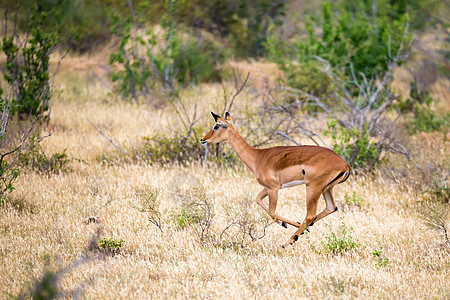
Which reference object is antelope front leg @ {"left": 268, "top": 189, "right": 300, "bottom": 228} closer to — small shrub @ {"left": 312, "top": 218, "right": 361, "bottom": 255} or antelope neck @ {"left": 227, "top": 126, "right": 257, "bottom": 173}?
small shrub @ {"left": 312, "top": 218, "right": 361, "bottom": 255}

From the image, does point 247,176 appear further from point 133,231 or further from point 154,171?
point 133,231

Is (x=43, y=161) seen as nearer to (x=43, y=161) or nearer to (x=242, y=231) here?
(x=43, y=161)

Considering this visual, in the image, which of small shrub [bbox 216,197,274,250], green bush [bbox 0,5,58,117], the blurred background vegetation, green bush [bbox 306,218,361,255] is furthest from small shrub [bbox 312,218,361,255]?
green bush [bbox 0,5,58,117]

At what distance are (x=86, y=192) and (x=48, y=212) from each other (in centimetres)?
97

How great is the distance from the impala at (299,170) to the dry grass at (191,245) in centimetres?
37

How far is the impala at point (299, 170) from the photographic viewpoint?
5.28m

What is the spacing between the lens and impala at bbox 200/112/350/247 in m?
5.28

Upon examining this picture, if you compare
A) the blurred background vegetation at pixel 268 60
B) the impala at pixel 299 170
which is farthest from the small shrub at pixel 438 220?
the blurred background vegetation at pixel 268 60

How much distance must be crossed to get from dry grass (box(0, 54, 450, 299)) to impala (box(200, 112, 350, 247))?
37cm

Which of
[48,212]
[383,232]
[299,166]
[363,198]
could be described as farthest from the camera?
[363,198]

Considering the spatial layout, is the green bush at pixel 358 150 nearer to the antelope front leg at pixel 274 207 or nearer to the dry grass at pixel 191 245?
the dry grass at pixel 191 245

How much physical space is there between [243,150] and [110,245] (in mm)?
1790

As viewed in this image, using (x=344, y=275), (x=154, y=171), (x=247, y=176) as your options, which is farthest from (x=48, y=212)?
(x=344, y=275)

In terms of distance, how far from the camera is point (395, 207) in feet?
23.3
